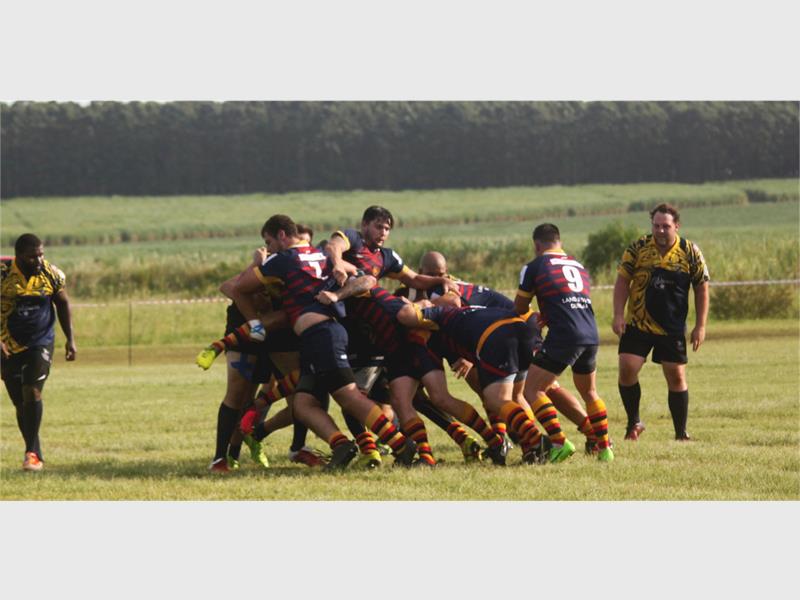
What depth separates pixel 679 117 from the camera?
106 feet

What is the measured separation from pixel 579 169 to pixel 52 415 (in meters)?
Result: 21.9

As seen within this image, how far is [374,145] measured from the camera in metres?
37.8

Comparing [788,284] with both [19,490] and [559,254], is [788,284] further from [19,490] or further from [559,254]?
[19,490]

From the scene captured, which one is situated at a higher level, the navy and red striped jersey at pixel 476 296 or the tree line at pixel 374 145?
the tree line at pixel 374 145

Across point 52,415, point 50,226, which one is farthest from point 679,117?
point 52,415

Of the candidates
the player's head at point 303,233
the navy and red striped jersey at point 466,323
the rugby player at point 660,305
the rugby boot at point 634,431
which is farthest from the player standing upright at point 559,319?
the player's head at point 303,233

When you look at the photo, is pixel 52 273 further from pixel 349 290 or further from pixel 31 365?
pixel 349 290

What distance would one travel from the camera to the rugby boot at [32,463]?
419 inches

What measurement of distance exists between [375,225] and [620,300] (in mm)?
2581

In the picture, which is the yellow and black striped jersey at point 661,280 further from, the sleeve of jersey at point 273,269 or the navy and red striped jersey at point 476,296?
the sleeve of jersey at point 273,269

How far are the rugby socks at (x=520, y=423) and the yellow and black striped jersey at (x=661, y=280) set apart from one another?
2367 mm

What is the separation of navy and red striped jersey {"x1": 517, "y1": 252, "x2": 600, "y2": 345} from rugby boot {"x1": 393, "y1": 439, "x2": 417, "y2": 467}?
4.50 feet

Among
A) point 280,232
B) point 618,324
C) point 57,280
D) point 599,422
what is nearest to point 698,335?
point 618,324

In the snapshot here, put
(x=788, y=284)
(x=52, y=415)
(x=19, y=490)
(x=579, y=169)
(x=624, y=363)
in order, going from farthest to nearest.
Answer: (x=579, y=169), (x=788, y=284), (x=52, y=415), (x=624, y=363), (x=19, y=490)
